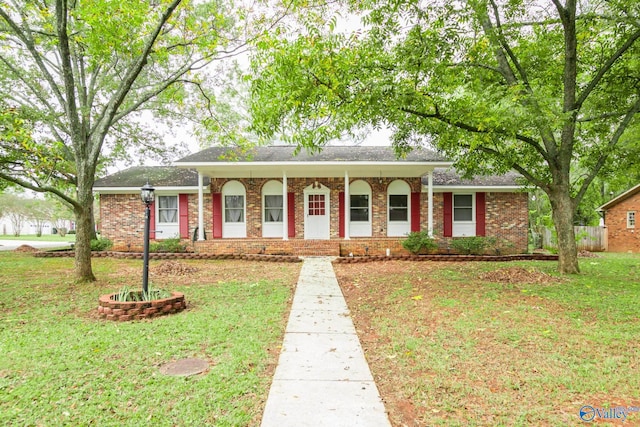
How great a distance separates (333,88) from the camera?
6.16 meters

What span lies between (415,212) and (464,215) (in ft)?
7.33

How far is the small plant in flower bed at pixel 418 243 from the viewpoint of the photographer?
12617 mm

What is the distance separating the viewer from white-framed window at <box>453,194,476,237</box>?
48.6 ft

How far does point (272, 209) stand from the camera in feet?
48.8

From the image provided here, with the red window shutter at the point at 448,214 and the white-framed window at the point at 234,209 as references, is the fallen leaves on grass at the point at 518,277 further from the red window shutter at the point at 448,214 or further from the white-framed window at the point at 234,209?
the white-framed window at the point at 234,209

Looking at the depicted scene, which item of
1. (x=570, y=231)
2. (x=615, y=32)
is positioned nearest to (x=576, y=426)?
(x=570, y=231)

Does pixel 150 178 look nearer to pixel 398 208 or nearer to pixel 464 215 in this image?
pixel 398 208

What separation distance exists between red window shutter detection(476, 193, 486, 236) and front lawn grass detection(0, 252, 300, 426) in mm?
10516

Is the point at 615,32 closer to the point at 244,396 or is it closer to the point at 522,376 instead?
the point at 522,376

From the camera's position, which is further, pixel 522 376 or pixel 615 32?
pixel 615 32

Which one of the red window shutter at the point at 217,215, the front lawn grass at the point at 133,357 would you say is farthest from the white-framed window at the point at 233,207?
the front lawn grass at the point at 133,357

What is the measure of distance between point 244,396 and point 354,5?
784cm

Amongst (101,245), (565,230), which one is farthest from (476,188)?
(101,245)

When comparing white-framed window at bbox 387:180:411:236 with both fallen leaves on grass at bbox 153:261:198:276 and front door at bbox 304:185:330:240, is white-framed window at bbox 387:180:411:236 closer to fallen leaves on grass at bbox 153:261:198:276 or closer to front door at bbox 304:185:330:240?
front door at bbox 304:185:330:240
